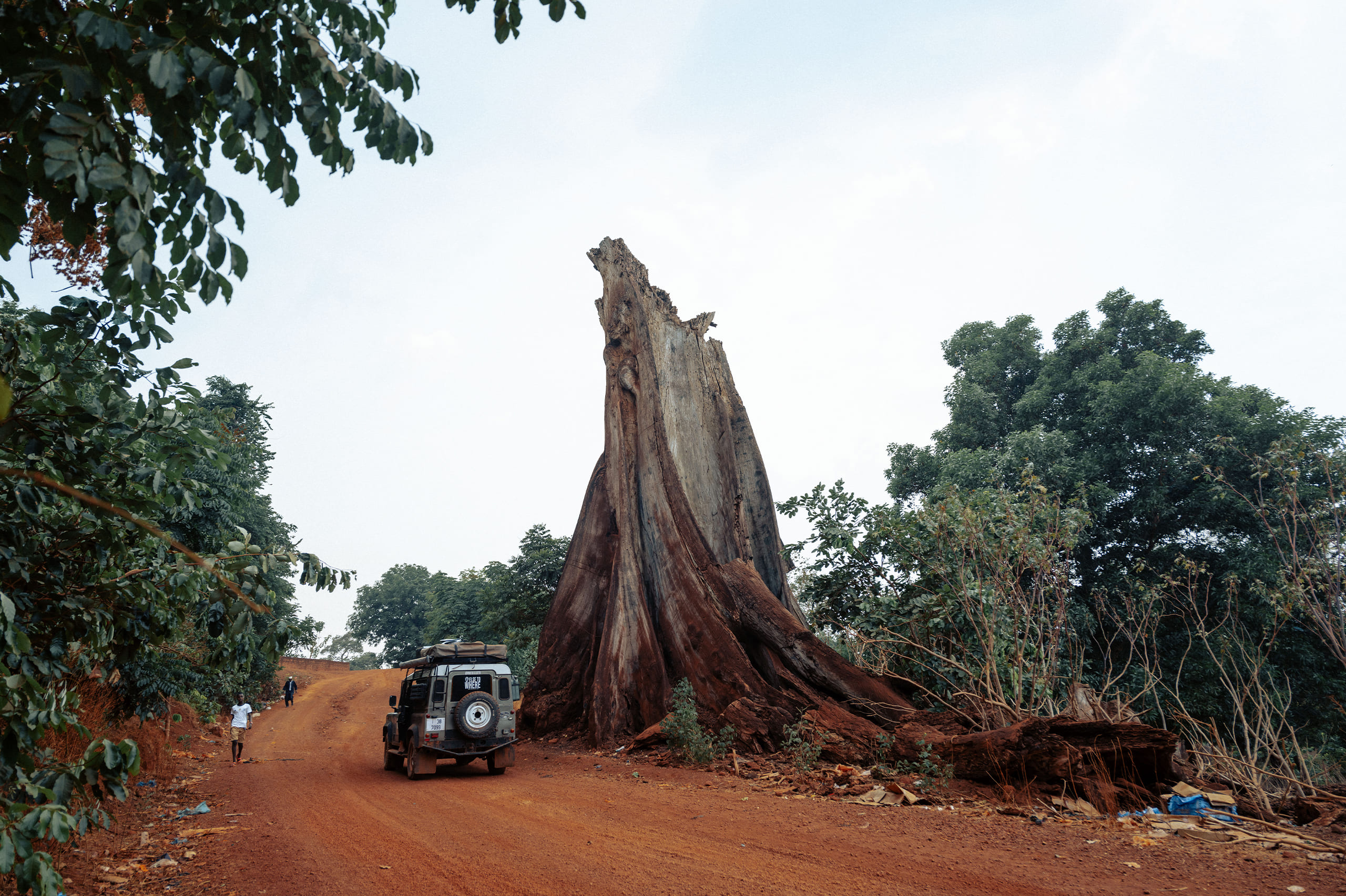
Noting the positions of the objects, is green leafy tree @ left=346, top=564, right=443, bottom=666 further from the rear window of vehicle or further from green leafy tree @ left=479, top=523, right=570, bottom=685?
the rear window of vehicle

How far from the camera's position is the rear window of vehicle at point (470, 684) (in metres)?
12.6

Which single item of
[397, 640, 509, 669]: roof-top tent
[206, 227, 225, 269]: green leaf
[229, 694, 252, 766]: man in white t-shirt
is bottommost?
[229, 694, 252, 766]: man in white t-shirt

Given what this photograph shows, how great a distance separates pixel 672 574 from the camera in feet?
51.7

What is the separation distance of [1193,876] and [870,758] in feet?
17.1

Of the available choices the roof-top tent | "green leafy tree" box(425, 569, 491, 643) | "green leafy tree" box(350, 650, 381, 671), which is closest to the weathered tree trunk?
the roof-top tent

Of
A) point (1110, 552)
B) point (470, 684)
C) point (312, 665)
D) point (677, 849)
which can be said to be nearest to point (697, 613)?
point (470, 684)

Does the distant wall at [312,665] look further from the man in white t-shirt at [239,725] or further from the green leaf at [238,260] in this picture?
the green leaf at [238,260]

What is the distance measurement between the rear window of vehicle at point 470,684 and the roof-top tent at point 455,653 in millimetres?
1376

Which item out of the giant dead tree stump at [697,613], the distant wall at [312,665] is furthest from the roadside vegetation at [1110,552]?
the distant wall at [312,665]

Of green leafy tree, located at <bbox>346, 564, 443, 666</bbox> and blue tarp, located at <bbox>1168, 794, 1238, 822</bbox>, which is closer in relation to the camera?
blue tarp, located at <bbox>1168, 794, 1238, 822</bbox>

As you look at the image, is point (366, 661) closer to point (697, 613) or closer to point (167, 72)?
point (697, 613)

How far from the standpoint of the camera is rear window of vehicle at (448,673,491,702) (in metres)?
12.6

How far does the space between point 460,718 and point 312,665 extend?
42974mm

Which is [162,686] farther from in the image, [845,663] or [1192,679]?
[1192,679]
